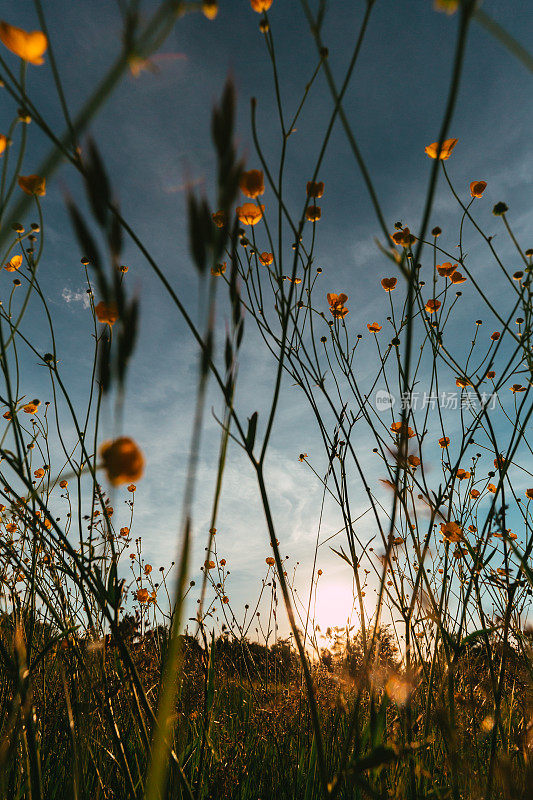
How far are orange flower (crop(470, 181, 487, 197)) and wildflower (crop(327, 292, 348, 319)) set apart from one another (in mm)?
665

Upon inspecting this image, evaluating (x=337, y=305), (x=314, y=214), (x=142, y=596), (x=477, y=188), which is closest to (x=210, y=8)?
(x=314, y=214)

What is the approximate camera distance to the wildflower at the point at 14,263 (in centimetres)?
142

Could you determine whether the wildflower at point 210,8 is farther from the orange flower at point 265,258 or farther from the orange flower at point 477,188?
the orange flower at point 477,188

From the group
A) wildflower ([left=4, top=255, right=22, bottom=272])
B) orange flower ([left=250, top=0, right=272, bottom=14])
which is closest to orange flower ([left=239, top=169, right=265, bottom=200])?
orange flower ([left=250, top=0, right=272, bottom=14])

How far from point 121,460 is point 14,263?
1.29 meters

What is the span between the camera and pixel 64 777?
1512mm

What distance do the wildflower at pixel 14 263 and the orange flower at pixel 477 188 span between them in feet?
5.72

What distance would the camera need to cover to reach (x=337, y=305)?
208 cm

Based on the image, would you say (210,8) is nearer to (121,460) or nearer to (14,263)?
(121,460)

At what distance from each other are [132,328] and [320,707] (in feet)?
7.88

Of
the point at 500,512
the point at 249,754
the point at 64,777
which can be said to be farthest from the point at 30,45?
the point at 249,754

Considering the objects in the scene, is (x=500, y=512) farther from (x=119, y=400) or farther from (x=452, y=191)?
(x=452, y=191)

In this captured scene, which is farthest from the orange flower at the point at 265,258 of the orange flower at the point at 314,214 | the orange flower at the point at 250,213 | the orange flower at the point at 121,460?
the orange flower at the point at 121,460

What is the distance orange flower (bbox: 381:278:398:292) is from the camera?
221cm
